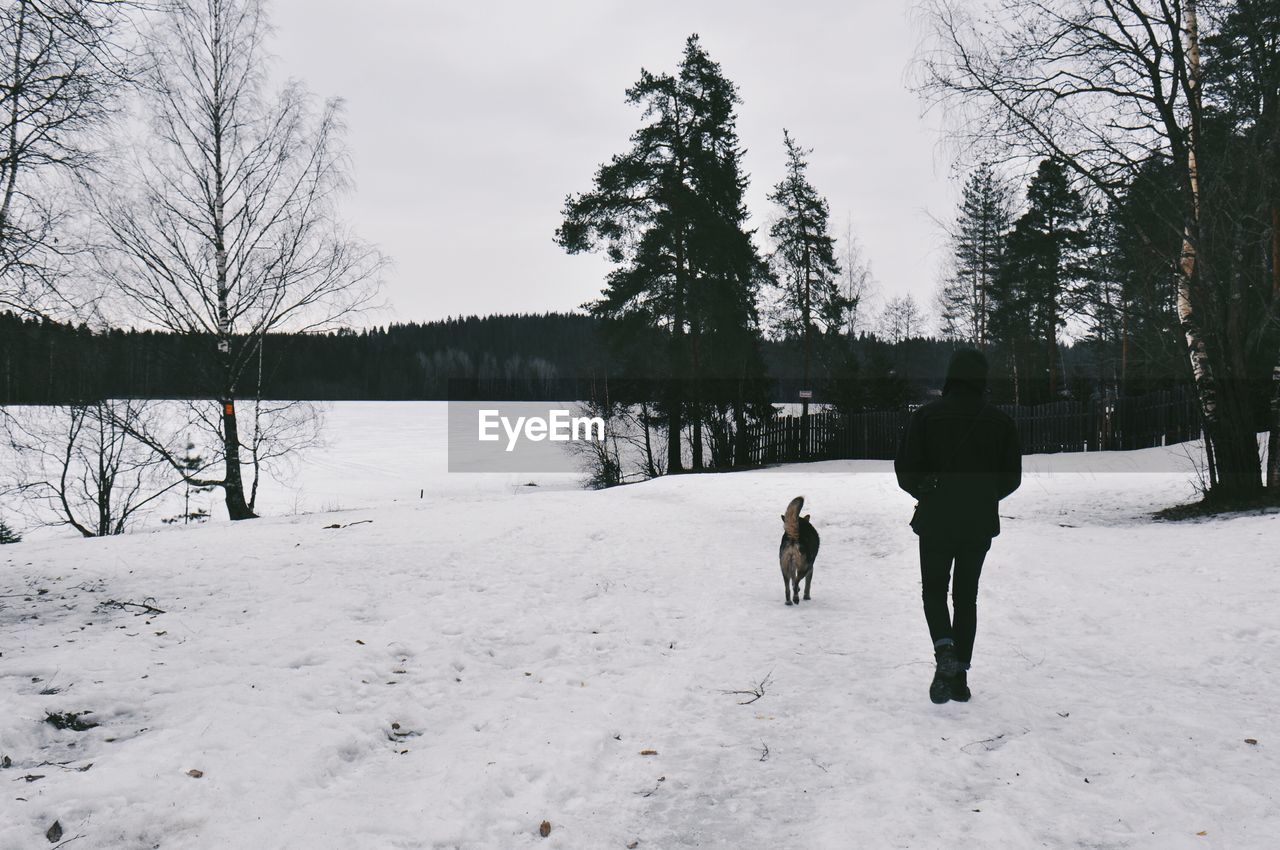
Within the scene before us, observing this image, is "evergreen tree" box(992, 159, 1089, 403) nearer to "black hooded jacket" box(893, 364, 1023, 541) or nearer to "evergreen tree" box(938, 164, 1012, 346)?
"evergreen tree" box(938, 164, 1012, 346)

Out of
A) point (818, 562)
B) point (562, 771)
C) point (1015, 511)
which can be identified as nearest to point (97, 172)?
point (562, 771)

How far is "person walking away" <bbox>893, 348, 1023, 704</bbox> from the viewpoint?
434 cm

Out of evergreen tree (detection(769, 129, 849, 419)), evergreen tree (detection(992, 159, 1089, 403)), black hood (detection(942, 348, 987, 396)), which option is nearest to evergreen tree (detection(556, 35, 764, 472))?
evergreen tree (detection(769, 129, 849, 419))

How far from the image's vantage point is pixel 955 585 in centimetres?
442

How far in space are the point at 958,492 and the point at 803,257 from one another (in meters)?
28.9

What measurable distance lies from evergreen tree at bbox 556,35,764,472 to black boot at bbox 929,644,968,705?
1885 centimetres

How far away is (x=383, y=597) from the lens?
23.1 feet

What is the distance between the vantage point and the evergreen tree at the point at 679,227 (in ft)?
74.0

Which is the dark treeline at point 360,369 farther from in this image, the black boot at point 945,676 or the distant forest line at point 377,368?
the black boot at point 945,676

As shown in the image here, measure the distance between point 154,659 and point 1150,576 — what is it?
937 cm

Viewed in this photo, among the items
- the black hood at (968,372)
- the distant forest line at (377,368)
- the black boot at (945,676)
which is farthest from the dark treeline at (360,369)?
the black boot at (945,676)

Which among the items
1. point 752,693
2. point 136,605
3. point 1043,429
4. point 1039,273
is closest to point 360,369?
point 1039,273

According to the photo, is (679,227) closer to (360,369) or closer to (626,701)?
(626,701)

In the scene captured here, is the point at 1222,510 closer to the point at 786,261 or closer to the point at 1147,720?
the point at 1147,720
